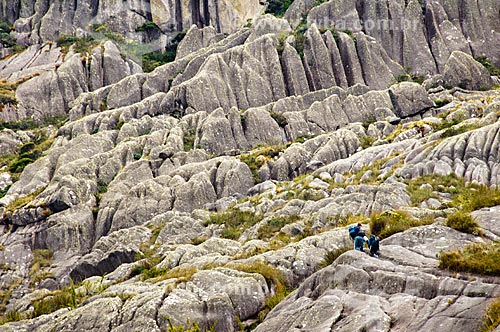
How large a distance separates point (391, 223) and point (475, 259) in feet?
21.0

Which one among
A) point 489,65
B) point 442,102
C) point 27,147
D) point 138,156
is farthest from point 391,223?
point 489,65

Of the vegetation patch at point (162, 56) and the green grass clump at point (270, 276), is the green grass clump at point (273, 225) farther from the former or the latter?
the vegetation patch at point (162, 56)

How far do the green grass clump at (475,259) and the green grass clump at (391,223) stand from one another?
4.51 m

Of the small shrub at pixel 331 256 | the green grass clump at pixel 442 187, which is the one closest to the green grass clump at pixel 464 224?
the small shrub at pixel 331 256

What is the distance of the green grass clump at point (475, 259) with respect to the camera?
13531 millimetres

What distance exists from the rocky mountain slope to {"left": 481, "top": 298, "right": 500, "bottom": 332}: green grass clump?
0.36 m

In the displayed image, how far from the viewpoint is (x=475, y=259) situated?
14086 mm

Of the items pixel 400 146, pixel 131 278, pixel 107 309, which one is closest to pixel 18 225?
pixel 131 278

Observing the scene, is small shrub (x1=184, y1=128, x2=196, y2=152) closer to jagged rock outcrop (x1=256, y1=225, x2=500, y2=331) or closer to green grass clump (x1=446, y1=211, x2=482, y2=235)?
jagged rock outcrop (x1=256, y1=225, x2=500, y2=331)

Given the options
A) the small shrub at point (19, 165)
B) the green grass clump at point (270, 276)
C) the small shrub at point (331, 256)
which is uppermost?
the small shrub at point (19, 165)

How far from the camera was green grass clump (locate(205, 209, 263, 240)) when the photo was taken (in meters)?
35.6

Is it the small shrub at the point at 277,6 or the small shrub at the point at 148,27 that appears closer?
the small shrub at the point at 148,27

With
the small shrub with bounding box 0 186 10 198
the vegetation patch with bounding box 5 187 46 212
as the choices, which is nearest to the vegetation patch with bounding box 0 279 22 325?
the vegetation patch with bounding box 5 187 46 212

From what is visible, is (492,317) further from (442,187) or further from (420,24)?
(420,24)
